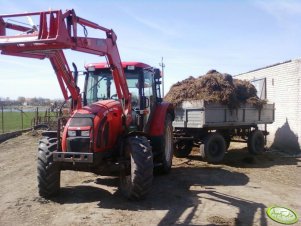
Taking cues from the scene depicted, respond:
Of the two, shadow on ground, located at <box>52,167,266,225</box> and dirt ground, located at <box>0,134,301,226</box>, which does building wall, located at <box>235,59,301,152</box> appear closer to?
dirt ground, located at <box>0,134,301,226</box>

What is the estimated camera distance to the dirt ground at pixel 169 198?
20.9ft

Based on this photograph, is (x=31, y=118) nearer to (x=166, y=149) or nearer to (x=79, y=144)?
(x=166, y=149)

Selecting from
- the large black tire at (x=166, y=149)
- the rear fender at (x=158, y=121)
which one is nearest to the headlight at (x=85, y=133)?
the rear fender at (x=158, y=121)

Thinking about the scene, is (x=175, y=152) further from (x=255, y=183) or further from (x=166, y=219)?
(x=166, y=219)

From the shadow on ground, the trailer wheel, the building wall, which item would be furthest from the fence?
the building wall

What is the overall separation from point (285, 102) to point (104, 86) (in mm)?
9072

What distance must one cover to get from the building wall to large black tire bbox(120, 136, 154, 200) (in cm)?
896

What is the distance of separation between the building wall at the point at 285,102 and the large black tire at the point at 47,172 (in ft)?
32.7

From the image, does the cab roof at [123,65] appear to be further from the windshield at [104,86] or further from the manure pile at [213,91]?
the manure pile at [213,91]

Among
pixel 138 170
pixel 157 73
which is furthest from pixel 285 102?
pixel 138 170

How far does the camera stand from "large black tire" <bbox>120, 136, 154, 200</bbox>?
7.06 meters

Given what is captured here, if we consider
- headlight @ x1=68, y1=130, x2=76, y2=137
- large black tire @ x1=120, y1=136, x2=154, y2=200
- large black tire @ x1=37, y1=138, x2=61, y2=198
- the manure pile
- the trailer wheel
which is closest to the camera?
large black tire @ x1=120, y1=136, x2=154, y2=200

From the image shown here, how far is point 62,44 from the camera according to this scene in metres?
6.10

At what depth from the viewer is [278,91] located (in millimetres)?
16031
